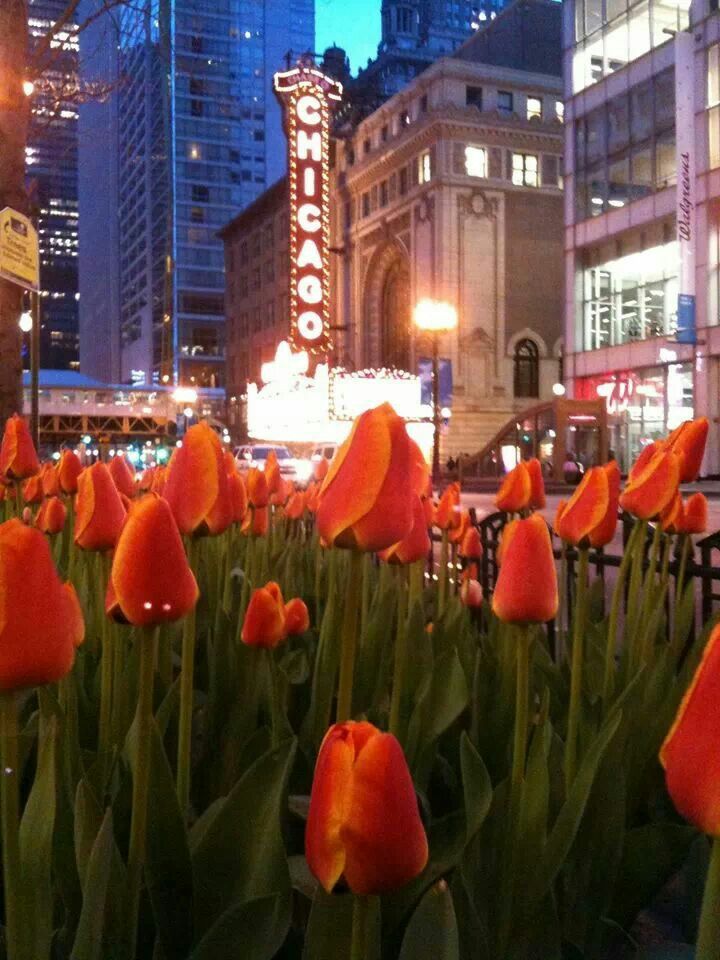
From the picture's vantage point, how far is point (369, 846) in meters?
0.79

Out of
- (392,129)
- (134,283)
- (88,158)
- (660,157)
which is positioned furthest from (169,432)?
(134,283)

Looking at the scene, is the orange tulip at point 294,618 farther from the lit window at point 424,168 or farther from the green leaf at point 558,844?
the lit window at point 424,168

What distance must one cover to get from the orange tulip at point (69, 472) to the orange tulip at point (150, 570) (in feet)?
7.62

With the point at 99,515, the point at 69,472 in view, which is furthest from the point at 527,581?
the point at 69,472

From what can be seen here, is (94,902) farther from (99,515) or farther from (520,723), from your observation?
(99,515)

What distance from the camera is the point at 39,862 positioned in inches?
44.3

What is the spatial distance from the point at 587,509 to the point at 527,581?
0.53 m

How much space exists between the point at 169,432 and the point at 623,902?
118 ft

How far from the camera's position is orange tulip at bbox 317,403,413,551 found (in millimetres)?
1168

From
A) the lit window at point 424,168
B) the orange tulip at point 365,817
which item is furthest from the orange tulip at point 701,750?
the lit window at point 424,168

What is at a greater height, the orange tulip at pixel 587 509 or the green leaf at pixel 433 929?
the orange tulip at pixel 587 509

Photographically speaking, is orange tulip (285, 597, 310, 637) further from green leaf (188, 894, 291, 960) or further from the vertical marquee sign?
the vertical marquee sign

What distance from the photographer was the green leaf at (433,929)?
0.95 m

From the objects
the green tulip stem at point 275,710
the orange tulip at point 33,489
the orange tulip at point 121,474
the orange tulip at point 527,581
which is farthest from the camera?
the orange tulip at point 33,489
